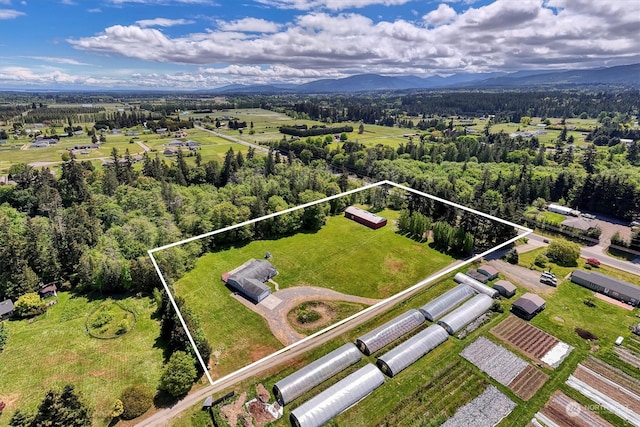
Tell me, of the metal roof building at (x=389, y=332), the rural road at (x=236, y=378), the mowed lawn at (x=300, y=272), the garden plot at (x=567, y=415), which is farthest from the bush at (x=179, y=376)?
the garden plot at (x=567, y=415)

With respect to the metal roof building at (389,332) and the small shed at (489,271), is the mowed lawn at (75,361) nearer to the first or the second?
the metal roof building at (389,332)

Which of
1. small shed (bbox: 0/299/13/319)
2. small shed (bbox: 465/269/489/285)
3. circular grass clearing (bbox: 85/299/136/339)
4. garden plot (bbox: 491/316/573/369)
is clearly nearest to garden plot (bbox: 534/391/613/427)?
garden plot (bbox: 491/316/573/369)

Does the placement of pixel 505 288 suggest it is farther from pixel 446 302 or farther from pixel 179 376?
pixel 179 376

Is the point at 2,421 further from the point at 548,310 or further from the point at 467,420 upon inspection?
the point at 548,310

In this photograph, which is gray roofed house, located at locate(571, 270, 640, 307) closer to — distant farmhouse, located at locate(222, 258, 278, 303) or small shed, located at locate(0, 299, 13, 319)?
distant farmhouse, located at locate(222, 258, 278, 303)

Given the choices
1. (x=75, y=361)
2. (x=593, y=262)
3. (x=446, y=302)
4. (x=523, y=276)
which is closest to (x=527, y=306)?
(x=523, y=276)
